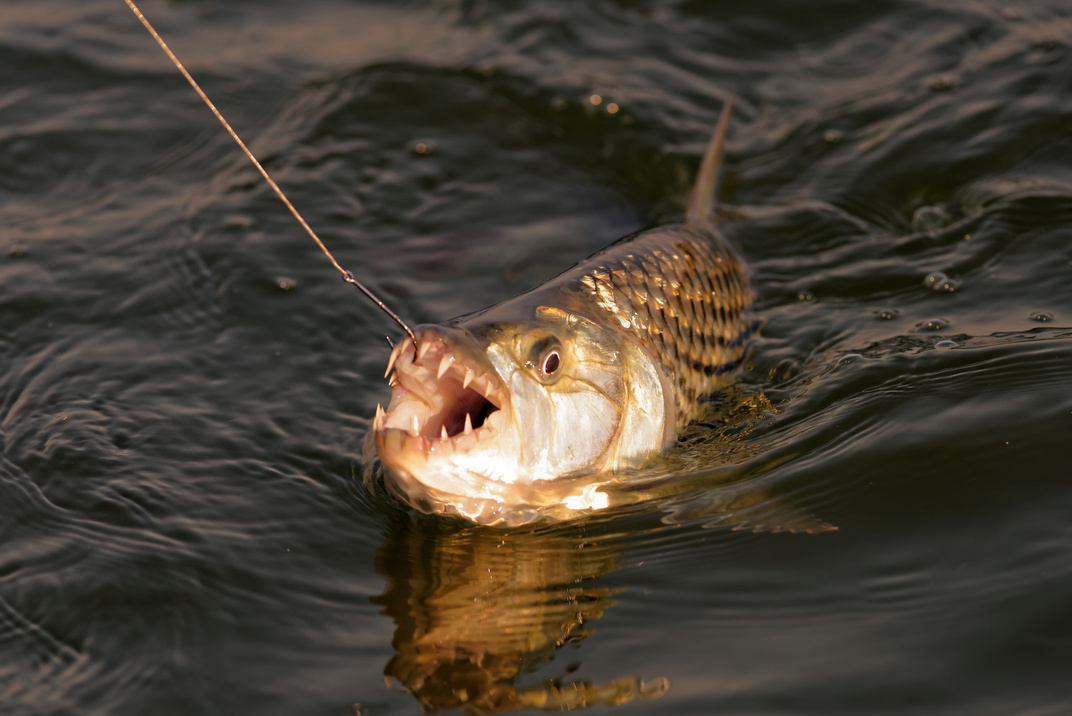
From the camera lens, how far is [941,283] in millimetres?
4523

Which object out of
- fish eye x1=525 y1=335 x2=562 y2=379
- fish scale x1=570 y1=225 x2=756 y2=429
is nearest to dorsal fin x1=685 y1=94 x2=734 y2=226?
fish scale x1=570 y1=225 x2=756 y2=429

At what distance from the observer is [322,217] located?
17.5 feet

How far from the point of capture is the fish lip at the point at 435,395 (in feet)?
8.82

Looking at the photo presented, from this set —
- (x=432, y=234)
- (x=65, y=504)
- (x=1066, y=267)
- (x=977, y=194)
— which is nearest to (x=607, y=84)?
(x=432, y=234)

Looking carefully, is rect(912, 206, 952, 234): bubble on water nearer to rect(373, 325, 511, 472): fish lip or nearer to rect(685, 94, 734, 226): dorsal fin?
rect(685, 94, 734, 226): dorsal fin

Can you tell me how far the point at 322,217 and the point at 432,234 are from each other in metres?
0.54

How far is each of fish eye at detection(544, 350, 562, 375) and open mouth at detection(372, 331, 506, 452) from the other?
6.7 inches

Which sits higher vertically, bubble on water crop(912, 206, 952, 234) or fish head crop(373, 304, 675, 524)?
bubble on water crop(912, 206, 952, 234)

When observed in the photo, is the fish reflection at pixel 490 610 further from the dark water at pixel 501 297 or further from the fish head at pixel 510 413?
the fish head at pixel 510 413

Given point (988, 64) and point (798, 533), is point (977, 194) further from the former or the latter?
point (798, 533)

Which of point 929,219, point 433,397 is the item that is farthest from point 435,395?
point 929,219

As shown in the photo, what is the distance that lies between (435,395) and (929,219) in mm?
3109

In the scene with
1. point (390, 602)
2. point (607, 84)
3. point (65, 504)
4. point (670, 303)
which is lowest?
point (390, 602)

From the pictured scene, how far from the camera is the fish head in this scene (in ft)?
9.05
